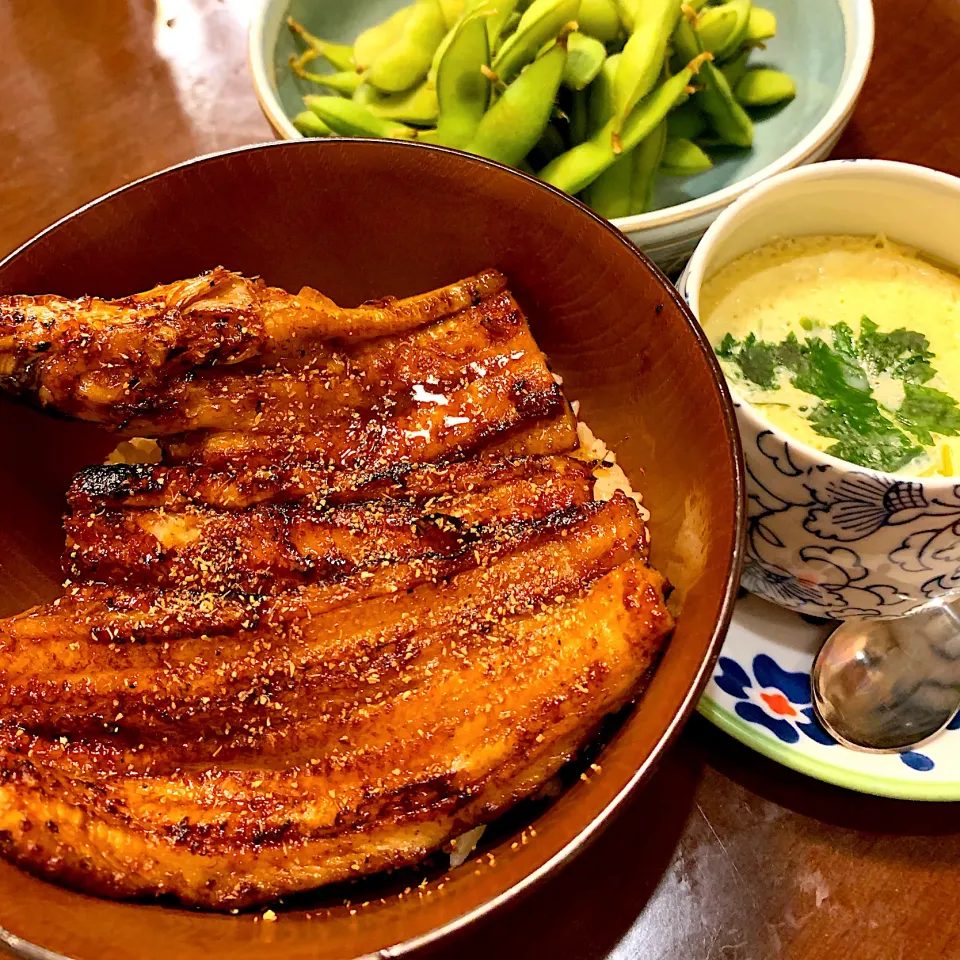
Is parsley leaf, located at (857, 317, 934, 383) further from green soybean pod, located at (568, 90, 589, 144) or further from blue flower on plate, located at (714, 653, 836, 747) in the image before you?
green soybean pod, located at (568, 90, 589, 144)

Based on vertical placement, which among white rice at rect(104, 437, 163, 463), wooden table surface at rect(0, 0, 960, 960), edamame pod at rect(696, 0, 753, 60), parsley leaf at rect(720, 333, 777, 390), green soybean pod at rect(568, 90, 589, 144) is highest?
edamame pod at rect(696, 0, 753, 60)

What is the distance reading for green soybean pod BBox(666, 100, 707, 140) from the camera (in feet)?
4.91

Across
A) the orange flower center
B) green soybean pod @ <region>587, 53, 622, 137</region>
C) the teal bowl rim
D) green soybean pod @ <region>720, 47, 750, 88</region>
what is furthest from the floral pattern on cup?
green soybean pod @ <region>720, 47, 750, 88</region>

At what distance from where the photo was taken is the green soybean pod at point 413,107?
149 centimetres

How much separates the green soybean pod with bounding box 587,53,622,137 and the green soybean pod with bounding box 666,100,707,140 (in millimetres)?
163

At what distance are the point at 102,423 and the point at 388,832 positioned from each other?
542mm

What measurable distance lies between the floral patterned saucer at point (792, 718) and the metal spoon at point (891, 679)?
14 mm

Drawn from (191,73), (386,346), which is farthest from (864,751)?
(191,73)

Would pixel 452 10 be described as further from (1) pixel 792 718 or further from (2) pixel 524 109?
(1) pixel 792 718

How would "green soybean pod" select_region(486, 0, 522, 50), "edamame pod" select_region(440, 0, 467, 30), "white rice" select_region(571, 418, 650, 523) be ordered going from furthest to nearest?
"edamame pod" select_region(440, 0, 467, 30) → "green soybean pod" select_region(486, 0, 522, 50) → "white rice" select_region(571, 418, 650, 523)

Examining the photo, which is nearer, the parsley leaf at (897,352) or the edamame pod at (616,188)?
the parsley leaf at (897,352)

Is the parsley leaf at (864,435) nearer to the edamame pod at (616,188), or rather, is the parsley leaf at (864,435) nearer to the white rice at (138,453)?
the edamame pod at (616,188)

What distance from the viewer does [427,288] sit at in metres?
1.18

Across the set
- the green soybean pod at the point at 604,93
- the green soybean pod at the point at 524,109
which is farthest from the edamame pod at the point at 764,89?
the green soybean pod at the point at 524,109
